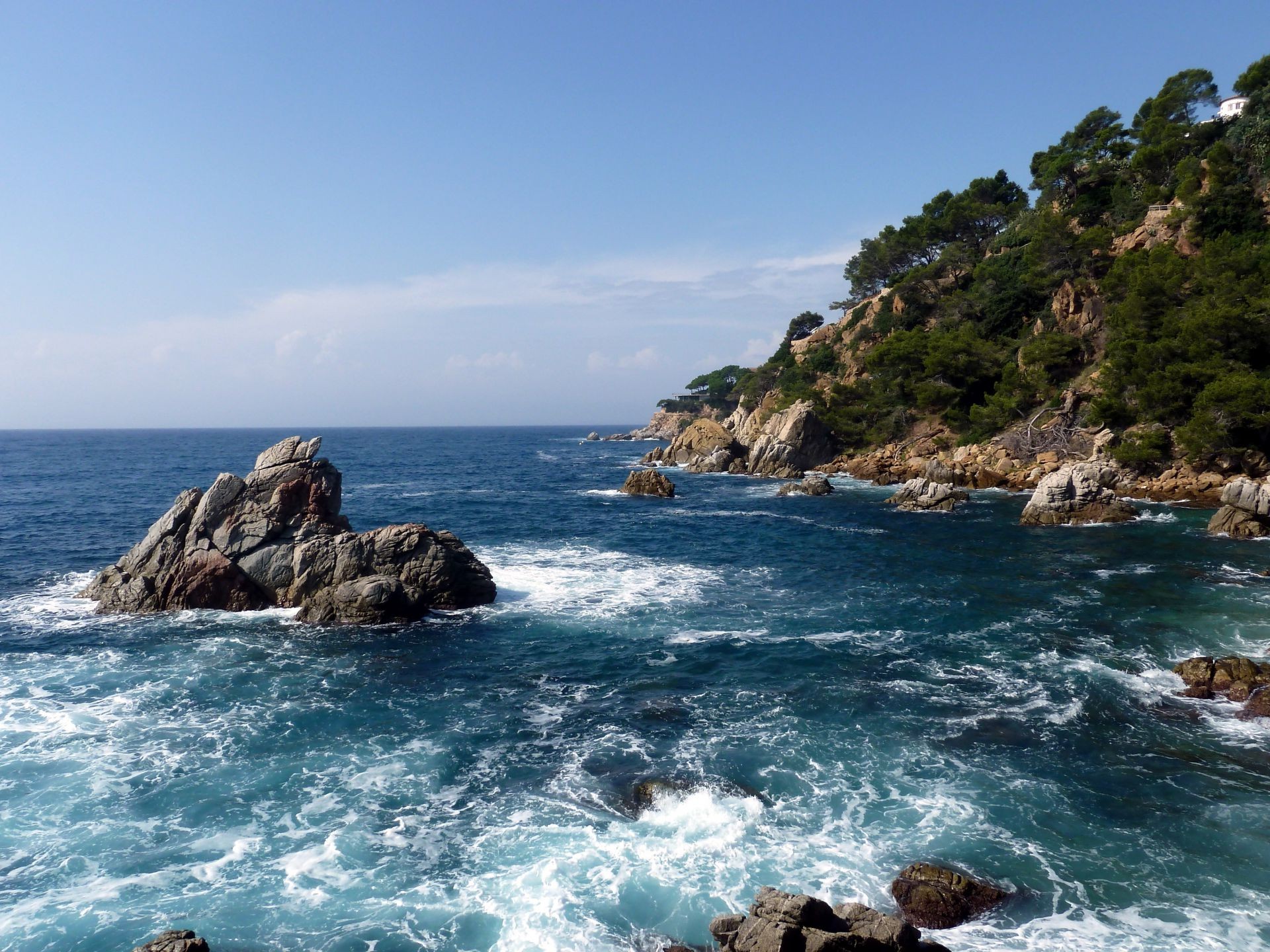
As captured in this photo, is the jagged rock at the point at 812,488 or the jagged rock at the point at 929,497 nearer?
the jagged rock at the point at 929,497

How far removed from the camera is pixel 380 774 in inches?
738

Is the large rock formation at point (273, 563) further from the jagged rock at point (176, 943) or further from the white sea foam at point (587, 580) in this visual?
the jagged rock at point (176, 943)

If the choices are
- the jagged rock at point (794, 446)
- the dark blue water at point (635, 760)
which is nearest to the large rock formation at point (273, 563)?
the dark blue water at point (635, 760)

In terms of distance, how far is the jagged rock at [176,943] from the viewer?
1163 centimetres

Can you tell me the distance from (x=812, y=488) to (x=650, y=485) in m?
15.3

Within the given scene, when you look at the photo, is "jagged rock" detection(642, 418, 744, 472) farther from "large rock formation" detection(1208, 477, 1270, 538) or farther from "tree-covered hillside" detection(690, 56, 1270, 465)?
"large rock formation" detection(1208, 477, 1270, 538)

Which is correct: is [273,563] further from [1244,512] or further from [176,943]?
[1244,512]

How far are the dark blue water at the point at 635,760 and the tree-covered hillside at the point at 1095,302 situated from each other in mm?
23851

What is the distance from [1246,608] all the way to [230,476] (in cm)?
4334

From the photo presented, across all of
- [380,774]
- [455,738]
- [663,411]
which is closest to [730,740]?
[455,738]

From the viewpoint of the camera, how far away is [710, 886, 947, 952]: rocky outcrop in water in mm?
11352


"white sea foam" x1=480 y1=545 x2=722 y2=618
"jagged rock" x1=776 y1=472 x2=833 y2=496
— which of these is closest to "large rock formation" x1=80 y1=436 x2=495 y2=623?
"white sea foam" x1=480 y1=545 x2=722 y2=618

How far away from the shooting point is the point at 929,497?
57.6 m

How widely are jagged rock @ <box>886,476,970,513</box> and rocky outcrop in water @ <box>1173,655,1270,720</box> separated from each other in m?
33.5
